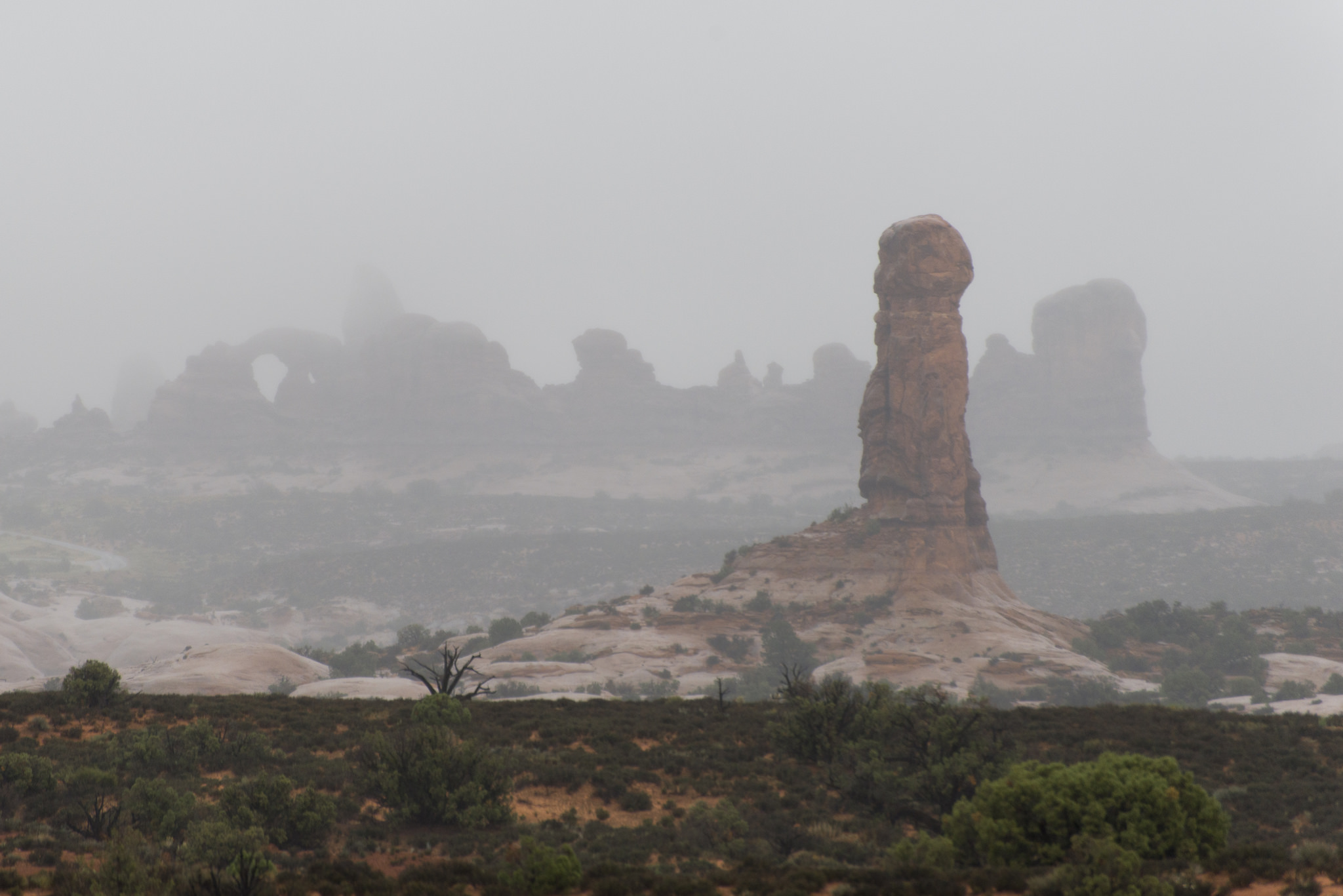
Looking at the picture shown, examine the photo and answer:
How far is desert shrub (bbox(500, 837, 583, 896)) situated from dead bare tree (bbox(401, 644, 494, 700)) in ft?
36.7

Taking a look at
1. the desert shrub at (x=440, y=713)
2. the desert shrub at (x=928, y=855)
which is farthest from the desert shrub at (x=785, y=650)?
the desert shrub at (x=928, y=855)

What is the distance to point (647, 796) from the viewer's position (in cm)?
1530

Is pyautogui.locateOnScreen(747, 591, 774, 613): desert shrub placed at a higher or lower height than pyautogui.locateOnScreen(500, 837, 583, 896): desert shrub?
lower

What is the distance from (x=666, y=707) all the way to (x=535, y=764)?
768cm

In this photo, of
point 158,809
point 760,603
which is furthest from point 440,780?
point 760,603

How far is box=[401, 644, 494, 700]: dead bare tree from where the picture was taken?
22453 mm

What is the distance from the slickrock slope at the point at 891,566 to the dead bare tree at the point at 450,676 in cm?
370

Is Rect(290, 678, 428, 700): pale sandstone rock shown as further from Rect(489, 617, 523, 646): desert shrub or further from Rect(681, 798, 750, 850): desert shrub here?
Rect(681, 798, 750, 850): desert shrub

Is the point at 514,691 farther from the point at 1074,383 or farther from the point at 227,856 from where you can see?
the point at 1074,383

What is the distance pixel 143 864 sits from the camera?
980 centimetres

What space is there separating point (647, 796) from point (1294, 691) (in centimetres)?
3911

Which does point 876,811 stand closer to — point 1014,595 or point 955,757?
point 955,757

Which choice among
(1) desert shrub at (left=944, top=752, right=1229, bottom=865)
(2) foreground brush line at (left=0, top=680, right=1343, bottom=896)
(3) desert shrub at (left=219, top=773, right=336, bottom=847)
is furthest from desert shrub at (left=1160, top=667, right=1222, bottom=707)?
(3) desert shrub at (left=219, top=773, right=336, bottom=847)

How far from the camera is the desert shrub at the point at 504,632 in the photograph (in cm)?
5291
